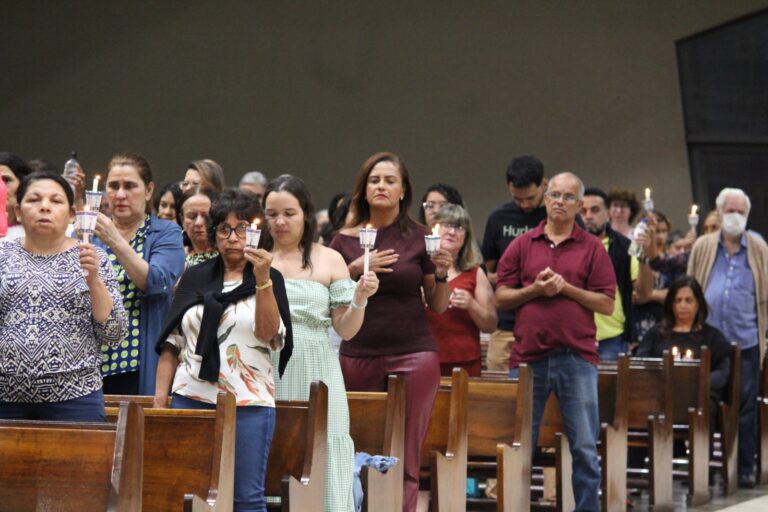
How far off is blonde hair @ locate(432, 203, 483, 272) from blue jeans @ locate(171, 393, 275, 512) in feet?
7.43

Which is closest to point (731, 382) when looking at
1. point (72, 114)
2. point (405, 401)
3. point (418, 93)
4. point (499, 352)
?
point (499, 352)

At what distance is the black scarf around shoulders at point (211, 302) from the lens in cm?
389

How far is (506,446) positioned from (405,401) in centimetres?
56

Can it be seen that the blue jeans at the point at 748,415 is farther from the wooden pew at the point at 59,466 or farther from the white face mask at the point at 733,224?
the wooden pew at the point at 59,466

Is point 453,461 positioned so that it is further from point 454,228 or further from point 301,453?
point 454,228

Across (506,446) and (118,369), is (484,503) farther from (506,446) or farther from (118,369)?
(118,369)

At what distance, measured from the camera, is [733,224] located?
771 cm

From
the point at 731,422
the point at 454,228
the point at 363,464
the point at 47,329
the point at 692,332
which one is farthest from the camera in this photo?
the point at 692,332

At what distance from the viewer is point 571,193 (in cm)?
570

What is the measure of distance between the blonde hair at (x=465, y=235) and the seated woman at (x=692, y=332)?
1732mm

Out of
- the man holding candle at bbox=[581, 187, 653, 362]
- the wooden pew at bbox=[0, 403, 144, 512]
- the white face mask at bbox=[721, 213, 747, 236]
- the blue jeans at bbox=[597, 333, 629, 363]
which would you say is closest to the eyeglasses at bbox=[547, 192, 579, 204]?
the man holding candle at bbox=[581, 187, 653, 362]

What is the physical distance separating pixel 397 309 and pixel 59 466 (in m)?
1.84

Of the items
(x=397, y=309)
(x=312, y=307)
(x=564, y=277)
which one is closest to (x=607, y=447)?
(x=564, y=277)

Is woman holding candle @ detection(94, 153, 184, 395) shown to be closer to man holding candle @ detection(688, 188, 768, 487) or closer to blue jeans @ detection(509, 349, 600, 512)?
blue jeans @ detection(509, 349, 600, 512)
